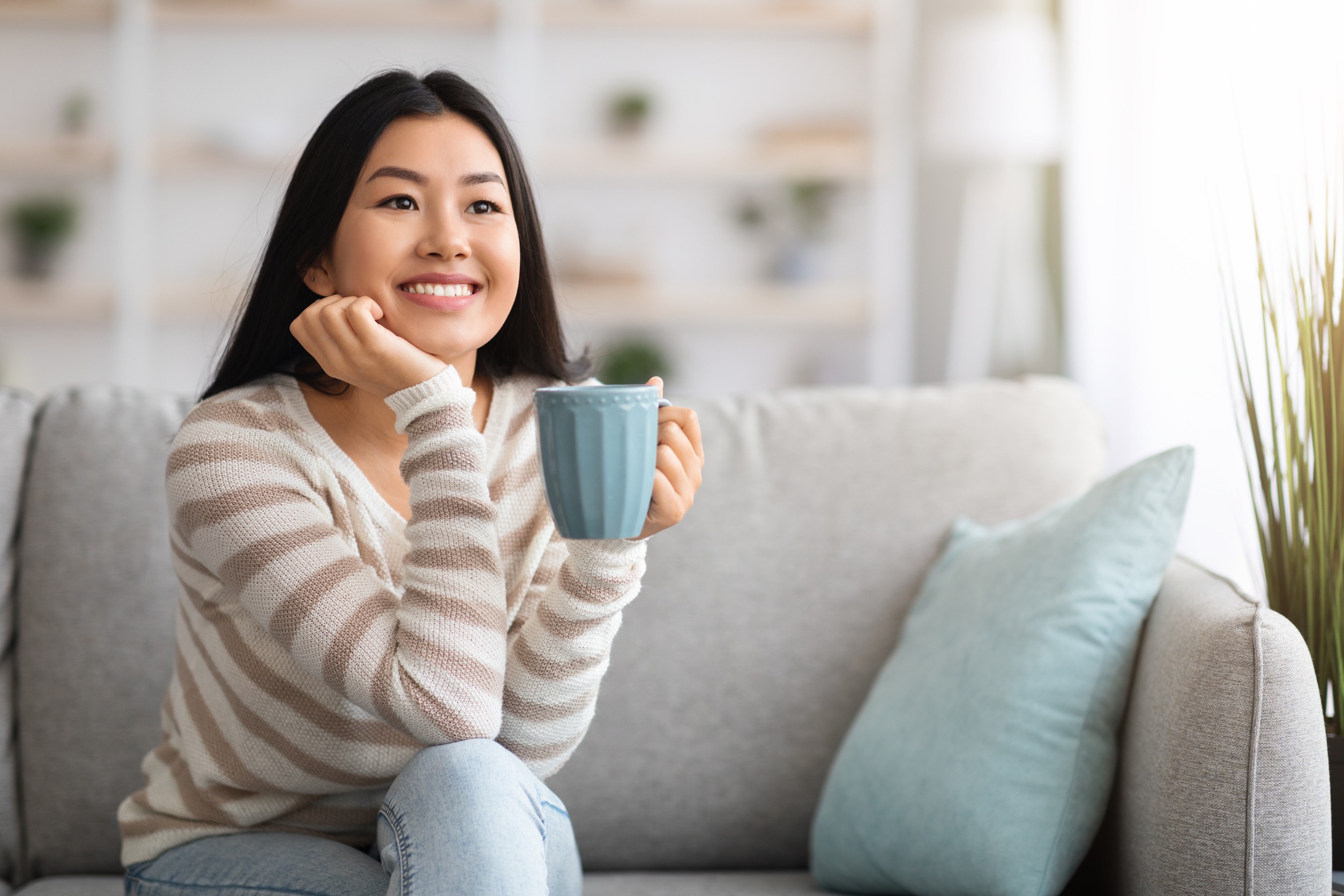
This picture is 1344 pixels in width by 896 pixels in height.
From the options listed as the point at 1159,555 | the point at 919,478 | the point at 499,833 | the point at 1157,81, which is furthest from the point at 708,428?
the point at 1157,81

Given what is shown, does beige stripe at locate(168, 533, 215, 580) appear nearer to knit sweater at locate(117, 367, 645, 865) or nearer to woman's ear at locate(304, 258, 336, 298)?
knit sweater at locate(117, 367, 645, 865)

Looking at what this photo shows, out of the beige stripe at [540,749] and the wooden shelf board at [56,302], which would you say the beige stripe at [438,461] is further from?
the wooden shelf board at [56,302]

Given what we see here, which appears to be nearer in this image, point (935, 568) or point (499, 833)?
point (499, 833)

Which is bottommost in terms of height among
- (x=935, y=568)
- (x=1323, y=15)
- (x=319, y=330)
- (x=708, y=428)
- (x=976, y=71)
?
(x=935, y=568)

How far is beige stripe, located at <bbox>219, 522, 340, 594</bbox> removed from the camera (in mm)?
978

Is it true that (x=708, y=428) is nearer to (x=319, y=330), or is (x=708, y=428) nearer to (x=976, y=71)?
(x=319, y=330)

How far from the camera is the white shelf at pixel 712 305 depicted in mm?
4078

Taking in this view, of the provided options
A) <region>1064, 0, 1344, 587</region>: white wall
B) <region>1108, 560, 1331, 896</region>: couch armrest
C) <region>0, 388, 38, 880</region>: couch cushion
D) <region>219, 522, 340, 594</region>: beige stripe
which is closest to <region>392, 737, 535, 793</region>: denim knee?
<region>219, 522, 340, 594</region>: beige stripe

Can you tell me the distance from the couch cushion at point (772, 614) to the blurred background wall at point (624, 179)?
2.10m

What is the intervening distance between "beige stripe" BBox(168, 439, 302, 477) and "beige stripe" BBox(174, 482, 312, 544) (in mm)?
31

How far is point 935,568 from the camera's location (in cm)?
142

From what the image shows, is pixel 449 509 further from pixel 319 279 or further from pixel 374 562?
pixel 319 279

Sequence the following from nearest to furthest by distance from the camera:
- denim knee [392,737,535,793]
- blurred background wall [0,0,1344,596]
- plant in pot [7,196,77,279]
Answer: denim knee [392,737,535,793] < blurred background wall [0,0,1344,596] < plant in pot [7,196,77,279]

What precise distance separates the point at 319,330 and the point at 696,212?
3.44 m
